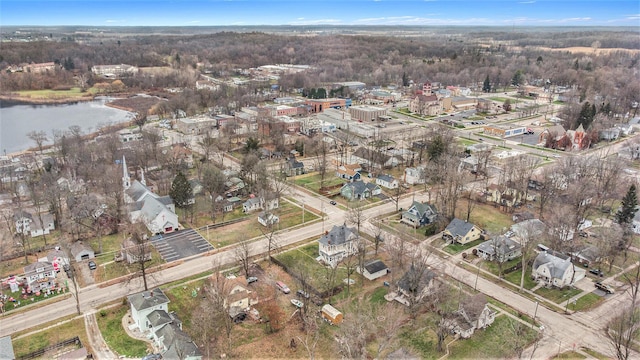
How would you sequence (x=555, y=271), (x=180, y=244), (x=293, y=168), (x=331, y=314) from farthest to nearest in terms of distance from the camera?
(x=293, y=168)
(x=180, y=244)
(x=555, y=271)
(x=331, y=314)

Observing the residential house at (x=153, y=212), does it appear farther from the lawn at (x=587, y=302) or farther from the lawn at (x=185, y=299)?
the lawn at (x=587, y=302)

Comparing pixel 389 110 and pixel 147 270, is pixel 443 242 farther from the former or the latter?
pixel 389 110

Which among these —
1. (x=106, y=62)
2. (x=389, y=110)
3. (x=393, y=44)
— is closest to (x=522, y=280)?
(x=389, y=110)

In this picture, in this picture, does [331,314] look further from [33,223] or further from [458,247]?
[33,223]

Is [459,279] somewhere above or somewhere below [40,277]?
below

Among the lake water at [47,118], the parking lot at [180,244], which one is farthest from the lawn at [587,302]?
the lake water at [47,118]

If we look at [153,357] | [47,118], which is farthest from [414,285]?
[47,118]

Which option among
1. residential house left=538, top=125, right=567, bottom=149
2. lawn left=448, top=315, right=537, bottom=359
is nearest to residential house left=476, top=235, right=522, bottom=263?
lawn left=448, top=315, right=537, bottom=359
